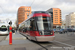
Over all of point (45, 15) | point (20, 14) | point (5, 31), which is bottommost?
point (5, 31)

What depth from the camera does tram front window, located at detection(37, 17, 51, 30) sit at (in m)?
11.8

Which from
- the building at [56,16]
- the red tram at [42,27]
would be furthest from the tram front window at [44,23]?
the building at [56,16]

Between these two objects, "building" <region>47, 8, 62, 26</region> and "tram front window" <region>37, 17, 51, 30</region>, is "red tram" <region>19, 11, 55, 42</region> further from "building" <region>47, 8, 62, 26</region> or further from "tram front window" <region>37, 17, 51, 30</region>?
"building" <region>47, 8, 62, 26</region>

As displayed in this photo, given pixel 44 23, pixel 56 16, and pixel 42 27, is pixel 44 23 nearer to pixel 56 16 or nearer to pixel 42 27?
pixel 42 27

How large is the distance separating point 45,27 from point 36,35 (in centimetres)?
114

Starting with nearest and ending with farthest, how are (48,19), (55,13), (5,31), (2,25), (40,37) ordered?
(40,37) < (48,19) < (5,31) < (2,25) < (55,13)

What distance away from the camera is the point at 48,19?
12344mm

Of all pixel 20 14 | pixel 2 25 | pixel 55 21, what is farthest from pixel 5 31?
pixel 55 21

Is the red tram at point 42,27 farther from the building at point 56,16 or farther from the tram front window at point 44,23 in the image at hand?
the building at point 56,16

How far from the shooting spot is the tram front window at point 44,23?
11.8m

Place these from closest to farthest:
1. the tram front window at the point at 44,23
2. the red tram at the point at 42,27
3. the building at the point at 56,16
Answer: the red tram at the point at 42,27 → the tram front window at the point at 44,23 → the building at the point at 56,16

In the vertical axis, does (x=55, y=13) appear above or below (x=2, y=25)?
above

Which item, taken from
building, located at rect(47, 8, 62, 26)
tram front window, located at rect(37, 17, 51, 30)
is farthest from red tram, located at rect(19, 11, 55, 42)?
building, located at rect(47, 8, 62, 26)

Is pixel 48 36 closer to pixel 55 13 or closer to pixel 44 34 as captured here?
pixel 44 34
